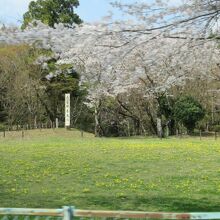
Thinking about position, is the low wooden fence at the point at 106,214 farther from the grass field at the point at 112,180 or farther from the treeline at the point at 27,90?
the treeline at the point at 27,90

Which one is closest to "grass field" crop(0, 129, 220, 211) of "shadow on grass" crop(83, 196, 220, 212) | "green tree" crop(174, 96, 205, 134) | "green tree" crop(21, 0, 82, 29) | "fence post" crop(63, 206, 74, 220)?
"shadow on grass" crop(83, 196, 220, 212)

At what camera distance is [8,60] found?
1667 inches

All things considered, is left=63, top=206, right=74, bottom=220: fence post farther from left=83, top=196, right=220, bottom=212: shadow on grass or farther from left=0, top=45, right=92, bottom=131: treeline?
left=0, top=45, right=92, bottom=131: treeline

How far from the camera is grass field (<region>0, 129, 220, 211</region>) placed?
31.9 feet

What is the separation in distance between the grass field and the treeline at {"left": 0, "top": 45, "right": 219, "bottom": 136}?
753 inches

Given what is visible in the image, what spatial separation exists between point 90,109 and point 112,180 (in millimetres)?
31199

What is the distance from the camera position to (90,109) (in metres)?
44.2

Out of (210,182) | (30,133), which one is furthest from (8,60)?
(210,182)

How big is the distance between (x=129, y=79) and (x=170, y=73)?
848mm

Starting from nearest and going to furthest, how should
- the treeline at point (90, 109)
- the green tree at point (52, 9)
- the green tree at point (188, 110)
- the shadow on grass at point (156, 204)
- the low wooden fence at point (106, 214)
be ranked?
1. the low wooden fence at point (106, 214)
2. the shadow on grass at point (156, 204)
3. the green tree at point (52, 9)
4. the green tree at point (188, 110)
5. the treeline at point (90, 109)

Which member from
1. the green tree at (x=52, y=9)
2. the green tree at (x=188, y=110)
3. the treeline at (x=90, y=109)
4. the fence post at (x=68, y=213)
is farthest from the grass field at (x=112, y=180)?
the green tree at (x=52, y=9)

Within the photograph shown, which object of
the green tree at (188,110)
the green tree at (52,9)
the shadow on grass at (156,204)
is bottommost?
the shadow on grass at (156,204)

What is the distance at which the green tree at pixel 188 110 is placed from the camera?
128 ft

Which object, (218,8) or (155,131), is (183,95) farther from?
(218,8)
